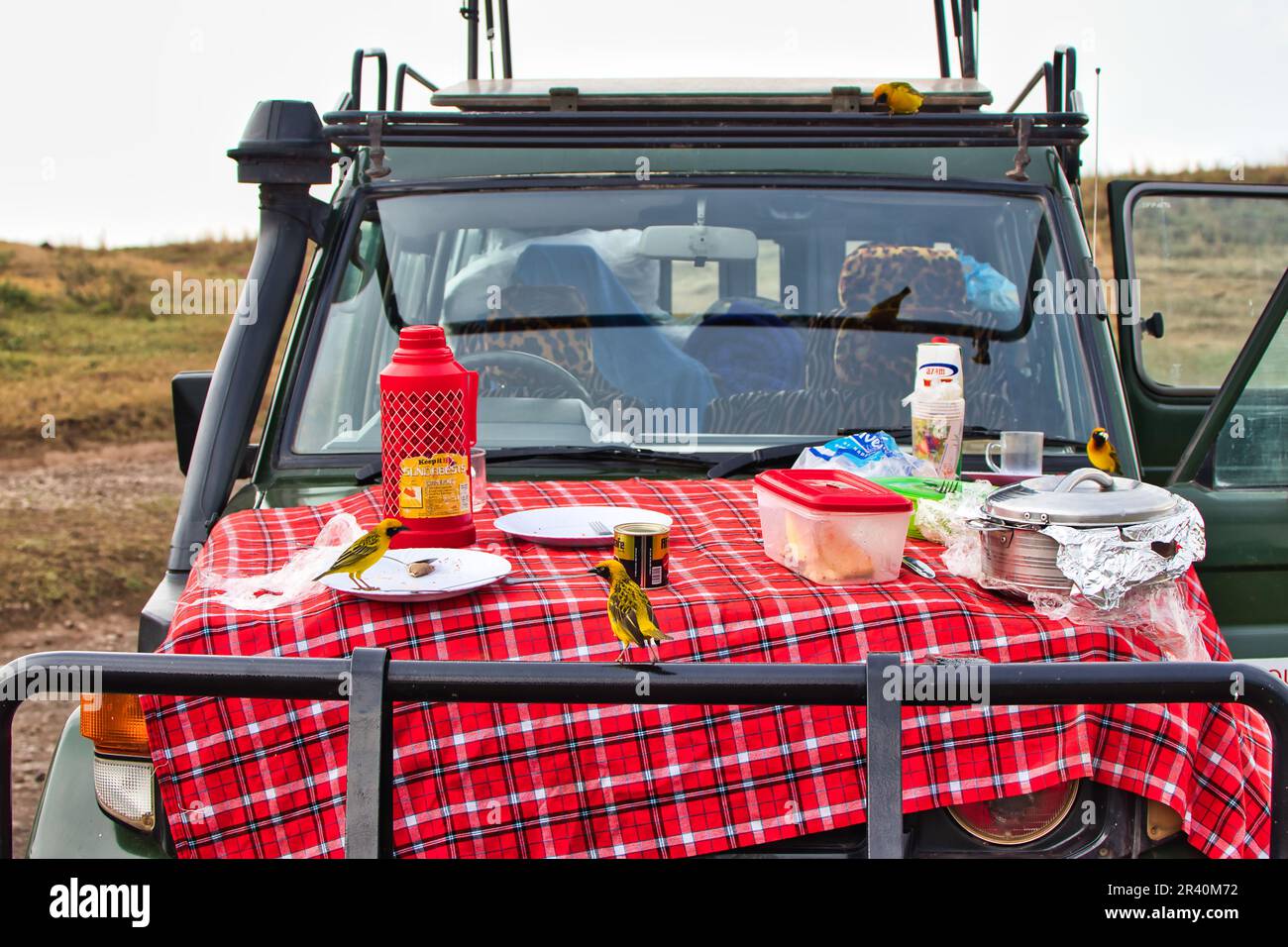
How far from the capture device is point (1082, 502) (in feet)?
7.82

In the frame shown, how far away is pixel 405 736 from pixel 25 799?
4.16m

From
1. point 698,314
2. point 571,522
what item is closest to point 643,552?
point 571,522

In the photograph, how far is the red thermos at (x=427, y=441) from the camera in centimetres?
264

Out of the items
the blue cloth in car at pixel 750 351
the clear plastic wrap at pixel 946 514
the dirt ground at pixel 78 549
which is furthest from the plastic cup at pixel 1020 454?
the dirt ground at pixel 78 549

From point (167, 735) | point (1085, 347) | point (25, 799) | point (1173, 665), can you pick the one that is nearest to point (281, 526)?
point (167, 735)

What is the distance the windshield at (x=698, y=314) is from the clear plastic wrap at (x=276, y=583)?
894 millimetres

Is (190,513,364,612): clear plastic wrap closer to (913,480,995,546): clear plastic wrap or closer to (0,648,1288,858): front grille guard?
(0,648,1288,858): front grille guard

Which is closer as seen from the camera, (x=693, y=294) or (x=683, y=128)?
(x=683, y=128)

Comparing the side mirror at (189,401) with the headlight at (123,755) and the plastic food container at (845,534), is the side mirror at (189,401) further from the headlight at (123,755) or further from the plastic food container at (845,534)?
the plastic food container at (845,534)

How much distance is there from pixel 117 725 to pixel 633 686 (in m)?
1.17

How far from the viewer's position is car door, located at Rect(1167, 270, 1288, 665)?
3035mm

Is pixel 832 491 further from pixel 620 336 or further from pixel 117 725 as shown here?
pixel 117 725

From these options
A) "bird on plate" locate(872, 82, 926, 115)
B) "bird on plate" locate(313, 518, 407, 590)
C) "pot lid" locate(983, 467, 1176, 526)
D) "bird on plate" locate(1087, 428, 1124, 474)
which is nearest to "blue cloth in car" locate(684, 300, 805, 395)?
"bird on plate" locate(872, 82, 926, 115)
